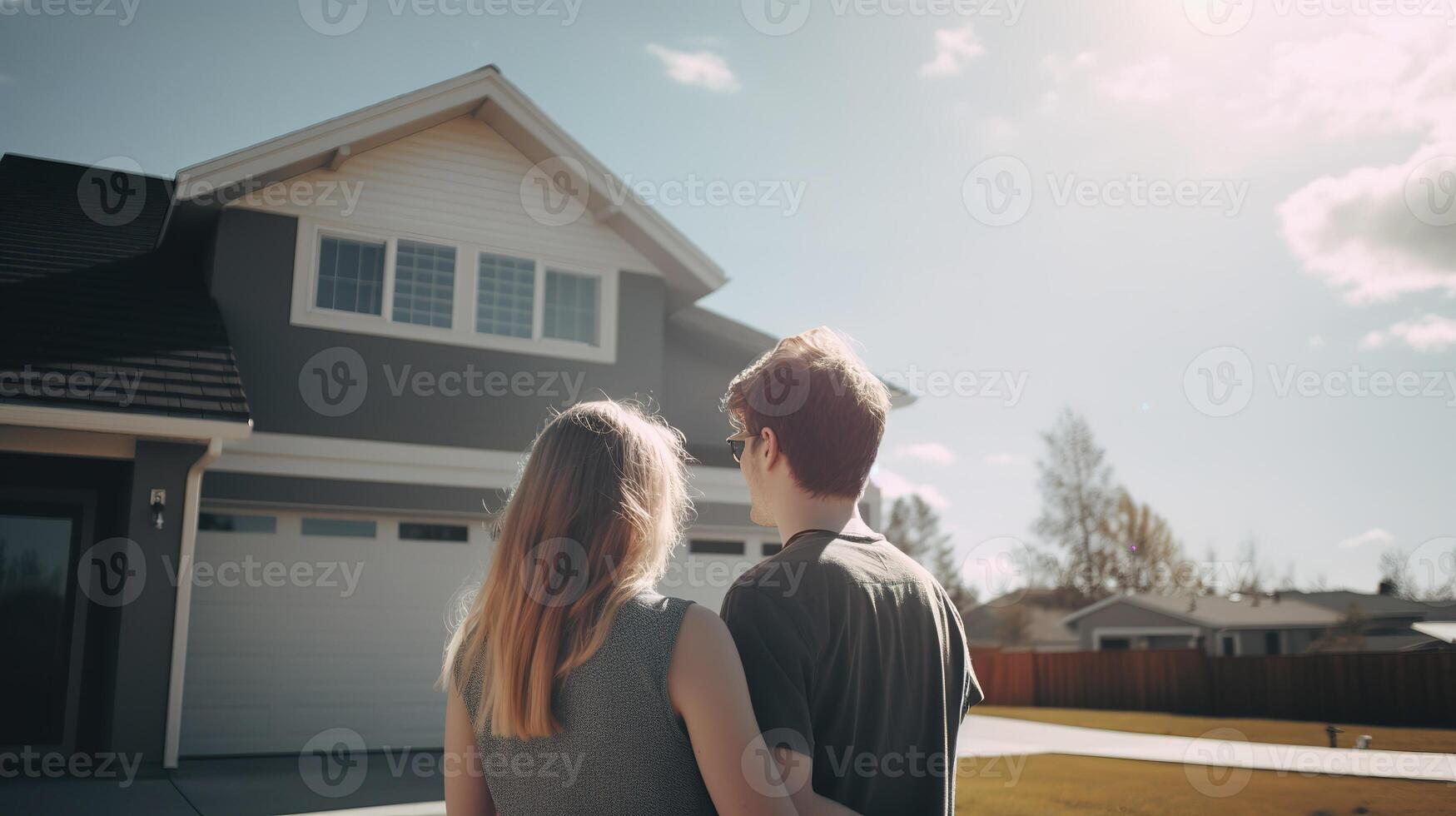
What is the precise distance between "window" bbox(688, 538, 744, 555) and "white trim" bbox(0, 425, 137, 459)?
5.95 meters

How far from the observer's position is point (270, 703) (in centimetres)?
1002

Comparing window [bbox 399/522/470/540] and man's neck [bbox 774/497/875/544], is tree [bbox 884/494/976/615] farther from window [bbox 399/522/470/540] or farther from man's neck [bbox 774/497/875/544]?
man's neck [bbox 774/497/875/544]

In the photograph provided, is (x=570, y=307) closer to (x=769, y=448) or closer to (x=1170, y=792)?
(x=1170, y=792)

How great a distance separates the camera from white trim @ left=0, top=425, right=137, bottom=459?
8.50 metres

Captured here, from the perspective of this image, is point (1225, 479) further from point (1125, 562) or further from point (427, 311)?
point (427, 311)

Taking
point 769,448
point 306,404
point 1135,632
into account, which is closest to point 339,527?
point 306,404

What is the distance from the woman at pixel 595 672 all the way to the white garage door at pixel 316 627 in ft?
30.1

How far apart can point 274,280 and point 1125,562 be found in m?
38.9

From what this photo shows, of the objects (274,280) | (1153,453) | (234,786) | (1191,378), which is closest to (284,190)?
(274,280)

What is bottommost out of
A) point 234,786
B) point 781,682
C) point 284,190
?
point 234,786

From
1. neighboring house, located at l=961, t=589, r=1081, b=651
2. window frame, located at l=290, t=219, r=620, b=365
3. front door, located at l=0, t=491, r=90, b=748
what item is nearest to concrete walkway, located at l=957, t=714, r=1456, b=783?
window frame, located at l=290, t=219, r=620, b=365

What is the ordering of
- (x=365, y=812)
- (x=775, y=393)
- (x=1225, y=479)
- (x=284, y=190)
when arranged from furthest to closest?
(x=1225, y=479), (x=284, y=190), (x=365, y=812), (x=775, y=393)

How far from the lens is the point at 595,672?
1.70 meters

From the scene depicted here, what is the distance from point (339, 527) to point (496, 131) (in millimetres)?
4665
